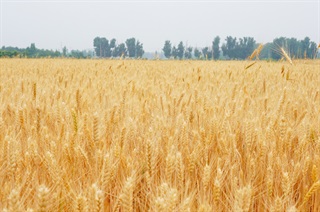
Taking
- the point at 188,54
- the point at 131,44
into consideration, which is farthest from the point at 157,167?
the point at 131,44

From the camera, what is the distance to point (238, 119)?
1741 millimetres

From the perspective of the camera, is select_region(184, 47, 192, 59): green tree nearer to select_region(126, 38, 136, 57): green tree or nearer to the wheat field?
the wheat field

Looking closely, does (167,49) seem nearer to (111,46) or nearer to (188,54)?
(111,46)

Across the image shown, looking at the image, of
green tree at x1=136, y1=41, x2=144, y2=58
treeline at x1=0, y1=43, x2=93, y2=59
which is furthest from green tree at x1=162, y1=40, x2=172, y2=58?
treeline at x1=0, y1=43, x2=93, y2=59

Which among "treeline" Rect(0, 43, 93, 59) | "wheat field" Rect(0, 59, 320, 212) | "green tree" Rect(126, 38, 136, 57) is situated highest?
"green tree" Rect(126, 38, 136, 57)

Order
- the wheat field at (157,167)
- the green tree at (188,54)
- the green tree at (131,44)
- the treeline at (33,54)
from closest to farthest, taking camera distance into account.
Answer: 1. the wheat field at (157,167)
2. the green tree at (188,54)
3. the treeline at (33,54)
4. the green tree at (131,44)

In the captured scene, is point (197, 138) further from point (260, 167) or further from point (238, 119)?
point (238, 119)

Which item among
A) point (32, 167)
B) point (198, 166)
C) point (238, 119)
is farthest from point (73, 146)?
point (238, 119)

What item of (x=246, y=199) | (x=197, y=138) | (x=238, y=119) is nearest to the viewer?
(x=246, y=199)

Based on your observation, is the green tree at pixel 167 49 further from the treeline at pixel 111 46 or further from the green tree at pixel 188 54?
the green tree at pixel 188 54

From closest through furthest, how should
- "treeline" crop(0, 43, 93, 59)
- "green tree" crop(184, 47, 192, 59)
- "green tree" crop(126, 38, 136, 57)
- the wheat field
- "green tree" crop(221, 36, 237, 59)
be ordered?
the wheat field, "green tree" crop(184, 47, 192, 59), "treeline" crop(0, 43, 93, 59), "green tree" crop(221, 36, 237, 59), "green tree" crop(126, 38, 136, 57)

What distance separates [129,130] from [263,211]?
68 centimetres

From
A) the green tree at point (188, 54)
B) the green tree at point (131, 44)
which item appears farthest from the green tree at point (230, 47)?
the green tree at point (188, 54)

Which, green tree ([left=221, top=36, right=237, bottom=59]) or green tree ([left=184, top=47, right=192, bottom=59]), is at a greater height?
green tree ([left=221, top=36, right=237, bottom=59])
